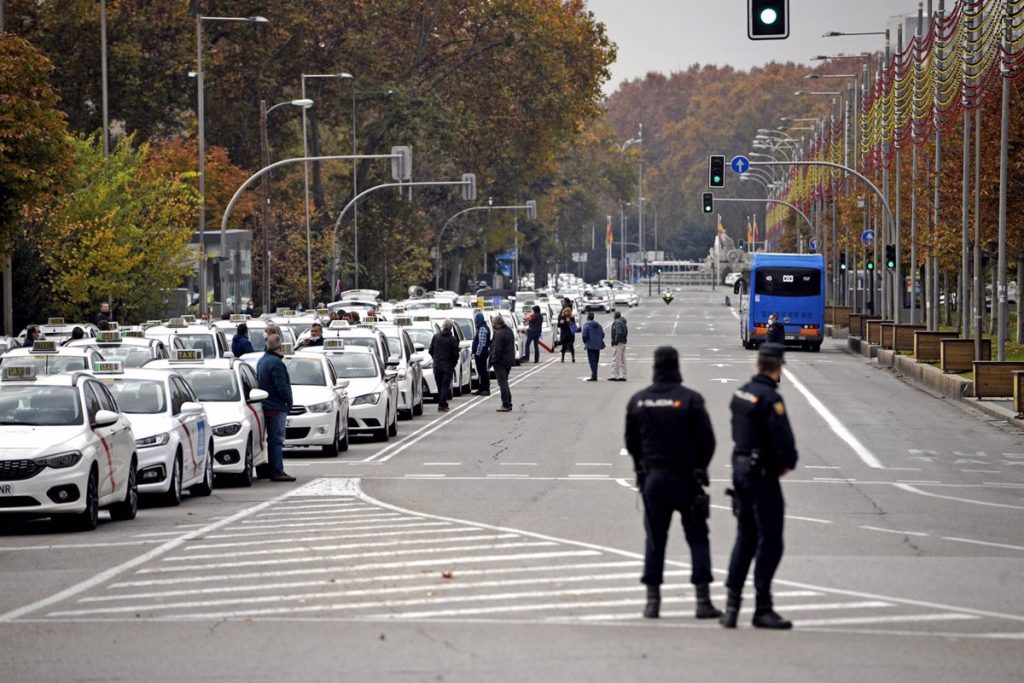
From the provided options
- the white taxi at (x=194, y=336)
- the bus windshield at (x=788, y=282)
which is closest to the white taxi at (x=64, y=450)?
the white taxi at (x=194, y=336)

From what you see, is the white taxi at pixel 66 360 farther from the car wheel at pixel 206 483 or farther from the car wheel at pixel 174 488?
the car wheel at pixel 174 488

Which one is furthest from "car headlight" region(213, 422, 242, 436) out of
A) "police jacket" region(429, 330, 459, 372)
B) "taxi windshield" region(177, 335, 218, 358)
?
"police jacket" region(429, 330, 459, 372)

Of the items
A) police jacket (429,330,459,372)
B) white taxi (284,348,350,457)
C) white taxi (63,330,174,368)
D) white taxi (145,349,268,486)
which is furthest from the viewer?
police jacket (429,330,459,372)

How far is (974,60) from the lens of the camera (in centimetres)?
4816

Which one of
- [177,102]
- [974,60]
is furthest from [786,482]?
[177,102]

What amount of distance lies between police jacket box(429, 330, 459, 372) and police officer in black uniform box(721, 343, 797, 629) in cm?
2713

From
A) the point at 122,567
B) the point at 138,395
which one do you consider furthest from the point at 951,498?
the point at 122,567

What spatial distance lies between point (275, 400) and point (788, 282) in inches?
1924

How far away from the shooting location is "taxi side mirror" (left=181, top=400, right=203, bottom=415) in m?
21.8

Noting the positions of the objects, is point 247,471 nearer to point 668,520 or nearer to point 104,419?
point 104,419

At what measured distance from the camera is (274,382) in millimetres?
24406

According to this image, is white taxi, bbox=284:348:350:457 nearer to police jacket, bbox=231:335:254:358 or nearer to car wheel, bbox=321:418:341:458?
car wheel, bbox=321:418:341:458

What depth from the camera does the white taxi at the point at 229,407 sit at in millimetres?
23750

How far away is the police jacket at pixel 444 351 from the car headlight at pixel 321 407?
1107 cm
